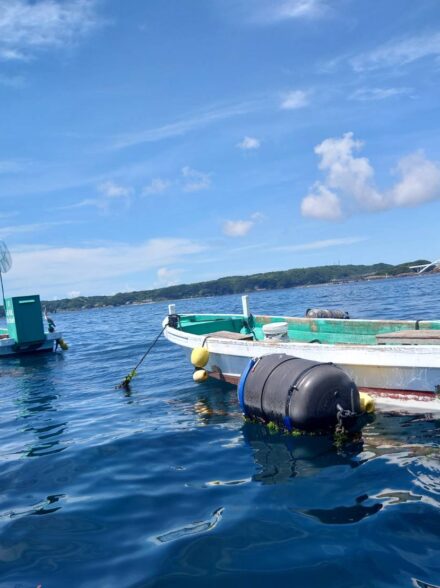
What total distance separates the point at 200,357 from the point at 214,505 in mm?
6536

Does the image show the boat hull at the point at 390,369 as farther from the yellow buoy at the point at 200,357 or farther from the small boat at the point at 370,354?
the yellow buoy at the point at 200,357

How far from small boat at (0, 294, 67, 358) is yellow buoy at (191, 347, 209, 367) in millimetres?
15320

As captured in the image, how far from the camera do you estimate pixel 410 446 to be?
711cm

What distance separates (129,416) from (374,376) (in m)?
5.18

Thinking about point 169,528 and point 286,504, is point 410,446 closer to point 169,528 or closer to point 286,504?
point 286,504

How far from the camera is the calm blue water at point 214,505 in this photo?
445 centimetres

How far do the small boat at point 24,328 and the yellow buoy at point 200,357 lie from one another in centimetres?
1532

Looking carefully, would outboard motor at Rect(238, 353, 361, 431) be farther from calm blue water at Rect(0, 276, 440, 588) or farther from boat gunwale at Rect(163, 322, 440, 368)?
boat gunwale at Rect(163, 322, 440, 368)

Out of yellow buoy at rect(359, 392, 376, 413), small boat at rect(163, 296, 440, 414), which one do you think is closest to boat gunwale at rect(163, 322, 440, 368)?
small boat at rect(163, 296, 440, 414)

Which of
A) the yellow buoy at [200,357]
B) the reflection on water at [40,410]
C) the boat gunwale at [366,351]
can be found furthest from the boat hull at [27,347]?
the boat gunwale at [366,351]

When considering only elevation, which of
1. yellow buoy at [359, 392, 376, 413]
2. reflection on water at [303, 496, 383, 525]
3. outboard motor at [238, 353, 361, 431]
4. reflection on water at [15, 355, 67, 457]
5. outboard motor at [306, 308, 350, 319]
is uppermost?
outboard motor at [306, 308, 350, 319]

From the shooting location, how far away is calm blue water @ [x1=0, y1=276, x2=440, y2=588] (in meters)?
4.45

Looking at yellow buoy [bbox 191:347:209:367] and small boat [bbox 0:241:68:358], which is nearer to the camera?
yellow buoy [bbox 191:347:209:367]

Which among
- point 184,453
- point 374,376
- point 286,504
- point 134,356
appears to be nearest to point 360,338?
point 374,376
